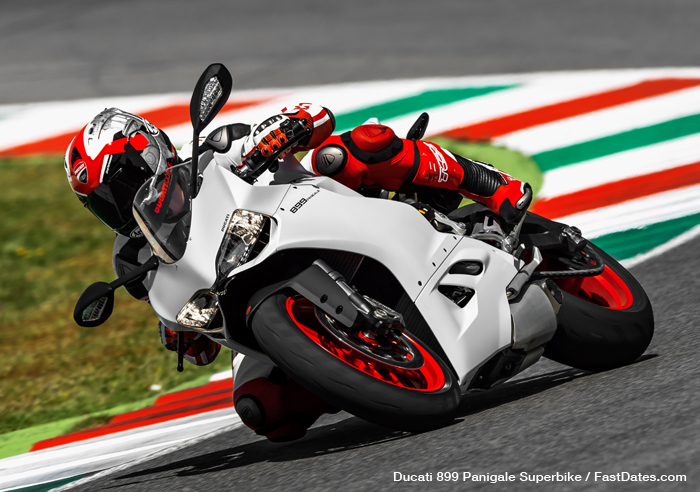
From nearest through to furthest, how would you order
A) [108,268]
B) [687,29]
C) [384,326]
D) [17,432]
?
[384,326]
[17,432]
[108,268]
[687,29]

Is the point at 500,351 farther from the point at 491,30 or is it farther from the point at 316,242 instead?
the point at 491,30

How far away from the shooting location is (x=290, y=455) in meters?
3.75

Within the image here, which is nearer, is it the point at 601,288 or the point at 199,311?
the point at 199,311

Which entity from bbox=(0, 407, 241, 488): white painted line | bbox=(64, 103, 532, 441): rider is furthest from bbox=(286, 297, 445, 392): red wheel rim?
bbox=(0, 407, 241, 488): white painted line

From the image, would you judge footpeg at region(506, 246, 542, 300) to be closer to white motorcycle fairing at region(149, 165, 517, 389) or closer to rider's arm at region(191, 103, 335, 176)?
white motorcycle fairing at region(149, 165, 517, 389)

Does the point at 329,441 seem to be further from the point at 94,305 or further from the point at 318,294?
the point at 94,305

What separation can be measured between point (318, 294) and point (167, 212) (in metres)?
0.63

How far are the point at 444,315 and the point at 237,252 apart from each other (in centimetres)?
82

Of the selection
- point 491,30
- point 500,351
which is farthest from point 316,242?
point 491,30

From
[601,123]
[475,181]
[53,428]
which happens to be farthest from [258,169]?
[601,123]

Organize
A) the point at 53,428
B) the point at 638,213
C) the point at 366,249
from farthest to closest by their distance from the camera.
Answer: the point at 638,213, the point at 53,428, the point at 366,249

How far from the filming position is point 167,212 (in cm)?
335

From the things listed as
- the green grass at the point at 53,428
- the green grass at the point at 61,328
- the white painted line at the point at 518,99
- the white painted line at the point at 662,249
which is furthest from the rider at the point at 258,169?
the white painted line at the point at 518,99

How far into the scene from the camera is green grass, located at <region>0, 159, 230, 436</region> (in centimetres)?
543
